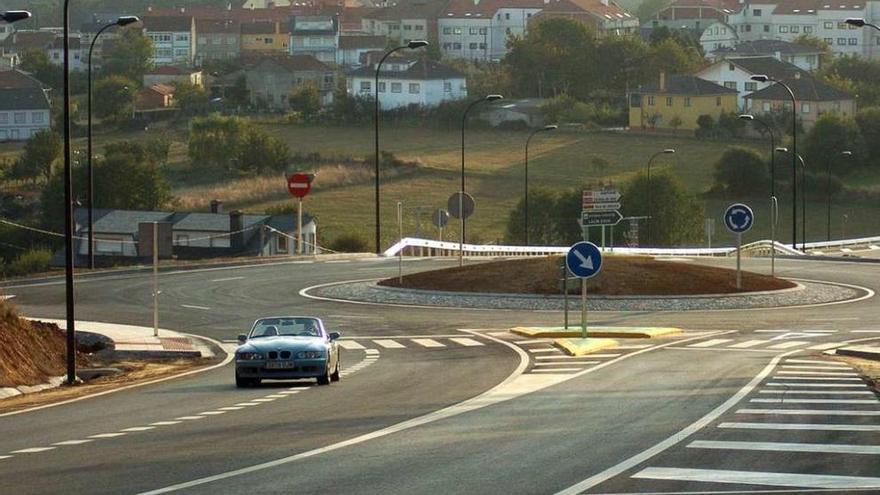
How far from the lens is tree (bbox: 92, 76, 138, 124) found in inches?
6176

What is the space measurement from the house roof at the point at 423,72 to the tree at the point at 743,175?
150 feet

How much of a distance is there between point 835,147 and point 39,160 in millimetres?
58342

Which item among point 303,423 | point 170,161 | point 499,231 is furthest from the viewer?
point 170,161

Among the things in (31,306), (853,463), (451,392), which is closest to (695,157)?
(31,306)

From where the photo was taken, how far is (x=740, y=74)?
161m

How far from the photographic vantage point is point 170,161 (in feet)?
438

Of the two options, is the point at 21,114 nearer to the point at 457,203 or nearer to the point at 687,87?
the point at 687,87

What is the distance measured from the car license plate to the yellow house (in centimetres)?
12439

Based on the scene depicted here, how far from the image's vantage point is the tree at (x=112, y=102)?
6176 inches

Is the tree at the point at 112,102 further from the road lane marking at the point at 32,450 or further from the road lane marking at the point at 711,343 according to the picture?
the road lane marking at the point at 32,450

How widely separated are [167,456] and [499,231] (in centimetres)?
8984

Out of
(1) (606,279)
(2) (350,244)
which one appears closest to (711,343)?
(1) (606,279)

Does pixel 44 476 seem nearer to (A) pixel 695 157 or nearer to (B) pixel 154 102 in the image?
(A) pixel 695 157

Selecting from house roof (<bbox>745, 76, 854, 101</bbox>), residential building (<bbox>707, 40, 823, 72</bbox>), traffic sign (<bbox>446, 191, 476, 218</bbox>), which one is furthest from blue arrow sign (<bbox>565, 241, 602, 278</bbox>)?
residential building (<bbox>707, 40, 823, 72</bbox>)
